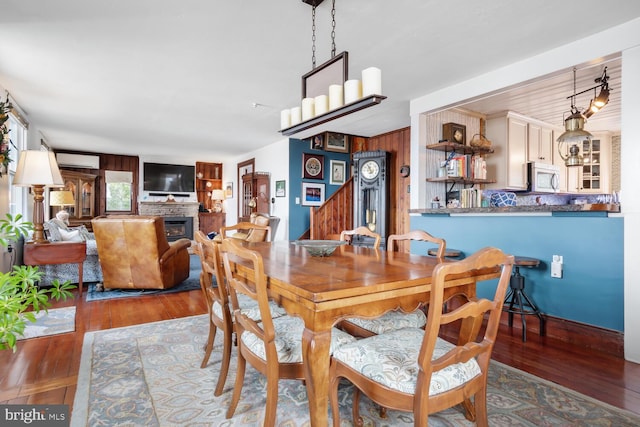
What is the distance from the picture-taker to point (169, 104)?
180 inches

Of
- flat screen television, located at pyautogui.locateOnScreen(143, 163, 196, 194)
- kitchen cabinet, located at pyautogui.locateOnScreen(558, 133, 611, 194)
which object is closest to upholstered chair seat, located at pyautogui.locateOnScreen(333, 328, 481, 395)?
kitchen cabinet, located at pyautogui.locateOnScreen(558, 133, 611, 194)

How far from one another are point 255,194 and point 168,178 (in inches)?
124

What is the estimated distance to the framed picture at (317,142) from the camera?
6699mm

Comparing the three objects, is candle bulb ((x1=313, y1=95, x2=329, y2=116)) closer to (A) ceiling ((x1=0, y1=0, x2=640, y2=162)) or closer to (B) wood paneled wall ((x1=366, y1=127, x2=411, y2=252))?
(A) ceiling ((x1=0, y1=0, x2=640, y2=162))

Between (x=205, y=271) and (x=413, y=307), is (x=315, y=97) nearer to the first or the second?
(x=205, y=271)

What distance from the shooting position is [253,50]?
300cm

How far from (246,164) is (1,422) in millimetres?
7318

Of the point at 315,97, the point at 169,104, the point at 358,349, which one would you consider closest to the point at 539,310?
the point at 358,349

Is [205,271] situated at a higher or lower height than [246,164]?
lower

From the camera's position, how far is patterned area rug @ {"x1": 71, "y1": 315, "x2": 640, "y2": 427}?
1.65 m

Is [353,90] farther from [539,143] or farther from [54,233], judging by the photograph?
[539,143]

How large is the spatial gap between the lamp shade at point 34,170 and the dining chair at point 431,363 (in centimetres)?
389

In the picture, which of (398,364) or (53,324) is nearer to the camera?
(398,364)

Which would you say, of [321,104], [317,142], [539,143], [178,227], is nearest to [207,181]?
[178,227]
